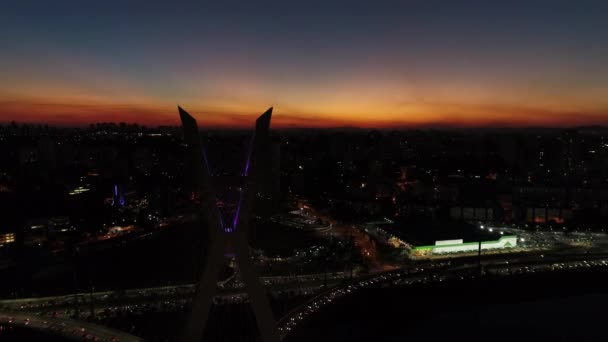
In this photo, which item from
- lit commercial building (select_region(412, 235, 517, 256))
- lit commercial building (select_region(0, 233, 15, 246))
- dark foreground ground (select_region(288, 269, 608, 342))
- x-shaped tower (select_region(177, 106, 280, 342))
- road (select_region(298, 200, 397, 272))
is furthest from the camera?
lit commercial building (select_region(412, 235, 517, 256))

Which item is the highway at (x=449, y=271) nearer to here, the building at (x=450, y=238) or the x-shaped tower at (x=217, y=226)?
the building at (x=450, y=238)

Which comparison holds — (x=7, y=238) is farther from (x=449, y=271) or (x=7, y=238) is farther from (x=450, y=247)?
(x=450, y=247)

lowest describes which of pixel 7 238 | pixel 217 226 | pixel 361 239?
pixel 361 239

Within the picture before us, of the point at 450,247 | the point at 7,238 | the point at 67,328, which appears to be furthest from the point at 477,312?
the point at 7,238

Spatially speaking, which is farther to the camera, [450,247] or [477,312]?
[450,247]

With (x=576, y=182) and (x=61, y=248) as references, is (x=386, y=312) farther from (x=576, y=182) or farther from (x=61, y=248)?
(x=576, y=182)

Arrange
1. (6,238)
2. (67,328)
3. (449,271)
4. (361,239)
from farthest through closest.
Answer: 1. (361,239)
2. (6,238)
3. (449,271)
4. (67,328)

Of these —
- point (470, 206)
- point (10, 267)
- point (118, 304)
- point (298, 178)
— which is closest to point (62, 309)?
point (118, 304)

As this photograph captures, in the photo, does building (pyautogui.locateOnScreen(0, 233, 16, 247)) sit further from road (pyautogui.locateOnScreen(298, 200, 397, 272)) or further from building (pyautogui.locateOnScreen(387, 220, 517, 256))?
building (pyautogui.locateOnScreen(387, 220, 517, 256))

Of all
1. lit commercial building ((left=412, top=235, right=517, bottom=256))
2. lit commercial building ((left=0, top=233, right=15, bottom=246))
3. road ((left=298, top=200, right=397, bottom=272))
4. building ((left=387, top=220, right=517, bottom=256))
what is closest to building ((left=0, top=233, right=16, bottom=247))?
lit commercial building ((left=0, top=233, right=15, bottom=246))

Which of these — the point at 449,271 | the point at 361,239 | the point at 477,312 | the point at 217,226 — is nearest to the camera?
the point at 217,226
